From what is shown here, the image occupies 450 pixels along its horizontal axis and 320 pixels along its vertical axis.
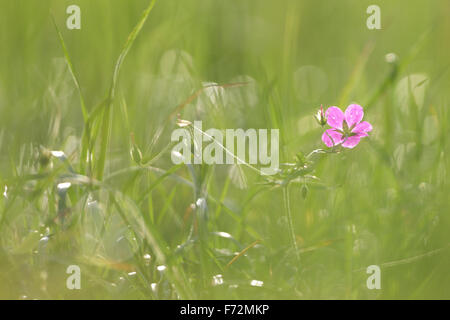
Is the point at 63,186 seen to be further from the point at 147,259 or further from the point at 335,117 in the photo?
the point at 335,117

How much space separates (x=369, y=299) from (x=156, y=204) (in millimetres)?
568

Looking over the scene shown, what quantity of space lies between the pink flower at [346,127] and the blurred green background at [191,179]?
14cm

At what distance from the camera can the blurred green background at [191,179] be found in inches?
46.8

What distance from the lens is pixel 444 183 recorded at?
143 centimetres

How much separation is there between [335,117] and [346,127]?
0.13 feet

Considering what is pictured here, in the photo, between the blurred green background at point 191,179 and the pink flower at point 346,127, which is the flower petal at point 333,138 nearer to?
the pink flower at point 346,127

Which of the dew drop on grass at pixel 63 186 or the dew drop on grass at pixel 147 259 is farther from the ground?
the dew drop on grass at pixel 63 186

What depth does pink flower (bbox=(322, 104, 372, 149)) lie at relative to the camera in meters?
1.25

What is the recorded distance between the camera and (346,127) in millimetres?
1250

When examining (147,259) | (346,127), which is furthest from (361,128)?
(147,259)

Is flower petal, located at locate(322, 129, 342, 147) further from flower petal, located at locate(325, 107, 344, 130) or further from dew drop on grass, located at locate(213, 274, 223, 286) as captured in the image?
dew drop on grass, located at locate(213, 274, 223, 286)

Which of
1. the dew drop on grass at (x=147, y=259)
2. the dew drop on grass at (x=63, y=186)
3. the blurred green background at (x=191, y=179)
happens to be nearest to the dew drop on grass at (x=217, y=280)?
the blurred green background at (x=191, y=179)

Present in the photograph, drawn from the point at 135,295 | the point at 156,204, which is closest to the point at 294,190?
the point at 156,204

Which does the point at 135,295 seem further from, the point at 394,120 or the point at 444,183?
the point at 394,120
